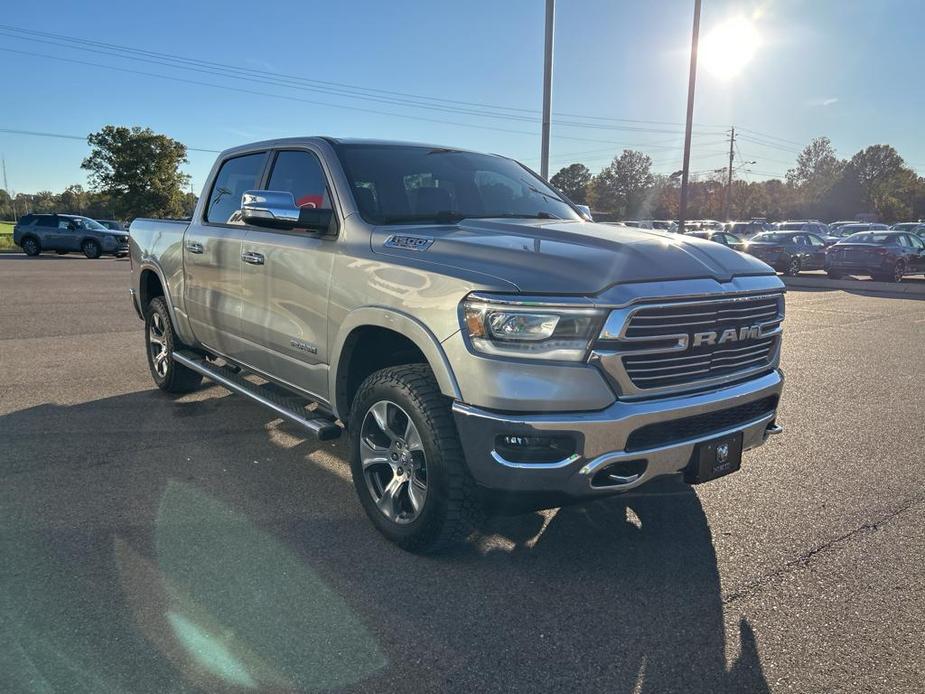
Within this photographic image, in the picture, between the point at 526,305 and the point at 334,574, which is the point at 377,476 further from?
the point at 526,305

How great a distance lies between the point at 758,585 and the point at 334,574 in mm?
1891

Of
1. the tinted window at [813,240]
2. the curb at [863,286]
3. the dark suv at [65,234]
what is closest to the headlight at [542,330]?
the curb at [863,286]

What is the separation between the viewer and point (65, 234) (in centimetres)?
2855

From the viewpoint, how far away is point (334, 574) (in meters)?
3.07

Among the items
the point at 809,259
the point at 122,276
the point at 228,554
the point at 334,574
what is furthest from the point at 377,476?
the point at 809,259

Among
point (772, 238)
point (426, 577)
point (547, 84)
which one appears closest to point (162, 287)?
point (426, 577)

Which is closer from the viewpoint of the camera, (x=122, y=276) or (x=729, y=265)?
(x=729, y=265)

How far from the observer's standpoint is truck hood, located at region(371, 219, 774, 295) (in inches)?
110

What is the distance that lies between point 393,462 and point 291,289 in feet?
4.26

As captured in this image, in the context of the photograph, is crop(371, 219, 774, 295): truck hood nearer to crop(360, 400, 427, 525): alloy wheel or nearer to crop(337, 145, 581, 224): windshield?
crop(337, 145, 581, 224): windshield

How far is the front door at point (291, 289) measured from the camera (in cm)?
375

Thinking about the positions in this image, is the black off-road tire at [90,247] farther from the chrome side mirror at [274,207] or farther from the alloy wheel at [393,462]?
the alloy wheel at [393,462]

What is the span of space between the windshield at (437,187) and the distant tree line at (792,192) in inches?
3084

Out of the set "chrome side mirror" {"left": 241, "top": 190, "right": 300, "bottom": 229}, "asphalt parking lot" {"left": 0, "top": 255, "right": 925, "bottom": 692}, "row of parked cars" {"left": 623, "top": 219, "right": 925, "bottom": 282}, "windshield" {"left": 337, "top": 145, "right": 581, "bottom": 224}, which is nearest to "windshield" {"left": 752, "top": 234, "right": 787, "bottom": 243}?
"row of parked cars" {"left": 623, "top": 219, "right": 925, "bottom": 282}
